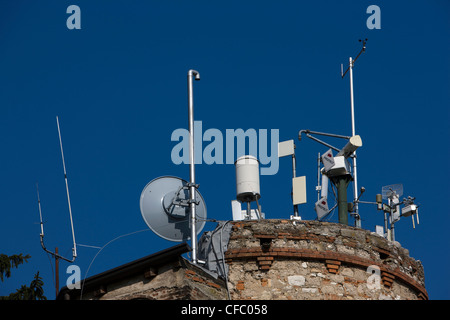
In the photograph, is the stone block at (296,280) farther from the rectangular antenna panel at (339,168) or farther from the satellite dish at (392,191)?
the satellite dish at (392,191)

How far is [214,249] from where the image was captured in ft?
75.3

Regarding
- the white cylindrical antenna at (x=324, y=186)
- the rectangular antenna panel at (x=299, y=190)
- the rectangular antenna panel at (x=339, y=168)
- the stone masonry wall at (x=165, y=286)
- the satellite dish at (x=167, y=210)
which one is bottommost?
the stone masonry wall at (x=165, y=286)

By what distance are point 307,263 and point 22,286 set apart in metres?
9.57

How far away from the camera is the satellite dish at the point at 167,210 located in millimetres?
23422

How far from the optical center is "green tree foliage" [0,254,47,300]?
27.7 m

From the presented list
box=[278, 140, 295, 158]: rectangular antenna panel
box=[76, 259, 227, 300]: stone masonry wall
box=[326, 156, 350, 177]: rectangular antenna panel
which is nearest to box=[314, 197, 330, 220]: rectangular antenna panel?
box=[278, 140, 295, 158]: rectangular antenna panel

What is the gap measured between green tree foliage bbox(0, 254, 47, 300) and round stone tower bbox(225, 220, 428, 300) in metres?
7.47

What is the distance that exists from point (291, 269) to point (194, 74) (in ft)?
18.1

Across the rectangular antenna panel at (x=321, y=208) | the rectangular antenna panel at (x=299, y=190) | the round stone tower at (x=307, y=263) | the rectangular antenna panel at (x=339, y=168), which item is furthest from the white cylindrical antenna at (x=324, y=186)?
the round stone tower at (x=307, y=263)

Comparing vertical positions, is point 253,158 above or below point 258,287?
above

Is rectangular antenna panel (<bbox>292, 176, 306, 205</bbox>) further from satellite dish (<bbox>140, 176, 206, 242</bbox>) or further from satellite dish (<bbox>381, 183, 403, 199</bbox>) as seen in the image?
satellite dish (<bbox>381, 183, 403, 199</bbox>)

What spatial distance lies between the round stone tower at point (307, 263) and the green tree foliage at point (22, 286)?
7472mm

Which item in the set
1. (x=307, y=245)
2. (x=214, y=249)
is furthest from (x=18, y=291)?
(x=307, y=245)
